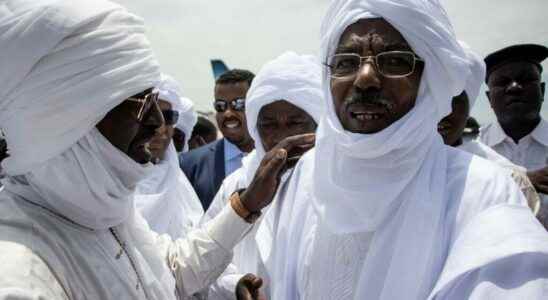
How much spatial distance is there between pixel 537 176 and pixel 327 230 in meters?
1.73

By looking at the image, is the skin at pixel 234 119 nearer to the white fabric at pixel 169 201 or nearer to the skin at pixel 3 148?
the white fabric at pixel 169 201

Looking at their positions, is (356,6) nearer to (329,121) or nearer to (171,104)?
(329,121)

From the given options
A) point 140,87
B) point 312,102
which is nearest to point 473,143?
point 312,102

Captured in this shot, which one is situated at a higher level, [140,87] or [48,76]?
[48,76]

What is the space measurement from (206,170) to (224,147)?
33cm

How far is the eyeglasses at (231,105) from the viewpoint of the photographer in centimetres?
514

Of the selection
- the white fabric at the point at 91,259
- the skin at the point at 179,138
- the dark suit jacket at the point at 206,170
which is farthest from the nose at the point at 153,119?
the skin at the point at 179,138

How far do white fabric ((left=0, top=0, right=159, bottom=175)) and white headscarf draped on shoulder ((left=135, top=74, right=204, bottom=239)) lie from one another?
7.67ft

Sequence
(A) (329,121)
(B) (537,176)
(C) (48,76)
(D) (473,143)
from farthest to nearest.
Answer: (D) (473,143) → (B) (537,176) → (A) (329,121) → (C) (48,76)

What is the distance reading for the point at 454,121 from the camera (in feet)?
11.1

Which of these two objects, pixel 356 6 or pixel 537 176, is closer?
pixel 356 6

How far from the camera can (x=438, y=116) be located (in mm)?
1973

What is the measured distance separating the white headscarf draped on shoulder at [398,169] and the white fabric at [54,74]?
961 millimetres

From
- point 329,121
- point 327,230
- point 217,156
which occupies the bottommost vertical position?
point 217,156
